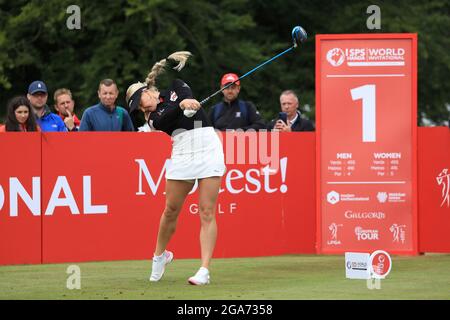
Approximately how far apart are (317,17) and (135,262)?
46.6 ft

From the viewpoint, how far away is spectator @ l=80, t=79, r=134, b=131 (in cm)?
1430

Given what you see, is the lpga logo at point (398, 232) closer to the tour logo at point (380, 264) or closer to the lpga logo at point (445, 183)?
the lpga logo at point (445, 183)

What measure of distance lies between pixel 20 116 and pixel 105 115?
1.26 meters

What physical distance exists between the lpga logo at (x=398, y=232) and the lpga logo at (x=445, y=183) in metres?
0.58

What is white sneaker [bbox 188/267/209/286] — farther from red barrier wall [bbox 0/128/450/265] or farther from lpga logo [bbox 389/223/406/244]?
lpga logo [bbox 389/223/406/244]

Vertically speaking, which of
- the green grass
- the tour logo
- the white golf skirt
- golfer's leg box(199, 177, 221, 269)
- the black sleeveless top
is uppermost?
the black sleeveless top

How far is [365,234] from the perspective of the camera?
46.7 ft

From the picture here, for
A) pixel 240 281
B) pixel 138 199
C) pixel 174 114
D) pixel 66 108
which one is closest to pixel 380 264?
pixel 240 281

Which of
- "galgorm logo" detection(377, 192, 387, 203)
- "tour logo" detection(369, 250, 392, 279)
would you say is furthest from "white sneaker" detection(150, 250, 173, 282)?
"galgorm logo" detection(377, 192, 387, 203)

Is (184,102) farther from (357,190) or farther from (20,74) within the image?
(20,74)

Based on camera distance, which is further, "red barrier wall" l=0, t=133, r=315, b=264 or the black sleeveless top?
"red barrier wall" l=0, t=133, r=315, b=264

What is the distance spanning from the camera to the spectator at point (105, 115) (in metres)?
14.3

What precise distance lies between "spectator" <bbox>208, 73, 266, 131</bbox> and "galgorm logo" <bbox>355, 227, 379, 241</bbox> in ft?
6.13

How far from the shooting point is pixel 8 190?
13.2m
